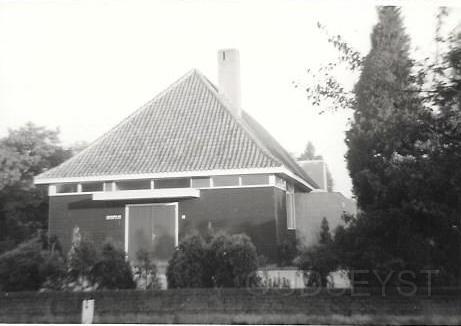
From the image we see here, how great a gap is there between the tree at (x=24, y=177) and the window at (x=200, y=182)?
6181mm

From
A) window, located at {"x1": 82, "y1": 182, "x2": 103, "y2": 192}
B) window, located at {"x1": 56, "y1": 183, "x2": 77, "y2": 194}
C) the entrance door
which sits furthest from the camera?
window, located at {"x1": 56, "y1": 183, "x2": 77, "y2": 194}

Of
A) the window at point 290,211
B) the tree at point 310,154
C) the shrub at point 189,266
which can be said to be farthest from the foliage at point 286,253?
the tree at point 310,154

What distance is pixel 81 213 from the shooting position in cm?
1773

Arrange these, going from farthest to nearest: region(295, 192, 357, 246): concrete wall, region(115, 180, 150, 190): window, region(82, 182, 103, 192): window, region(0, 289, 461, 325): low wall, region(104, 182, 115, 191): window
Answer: region(295, 192, 357, 246): concrete wall
region(82, 182, 103, 192): window
region(104, 182, 115, 191): window
region(115, 180, 150, 190): window
region(0, 289, 461, 325): low wall

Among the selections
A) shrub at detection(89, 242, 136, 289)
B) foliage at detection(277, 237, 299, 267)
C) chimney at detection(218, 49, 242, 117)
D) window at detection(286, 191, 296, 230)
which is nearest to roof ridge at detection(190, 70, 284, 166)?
chimney at detection(218, 49, 242, 117)

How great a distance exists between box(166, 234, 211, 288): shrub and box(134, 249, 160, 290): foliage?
0.48m

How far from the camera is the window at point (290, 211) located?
20094 mm

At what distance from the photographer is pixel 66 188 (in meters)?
18.2

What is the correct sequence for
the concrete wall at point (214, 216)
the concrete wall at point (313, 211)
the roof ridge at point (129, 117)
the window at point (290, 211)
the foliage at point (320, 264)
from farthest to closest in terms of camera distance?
the concrete wall at point (313, 211) < the window at point (290, 211) < the roof ridge at point (129, 117) < the concrete wall at point (214, 216) < the foliage at point (320, 264)

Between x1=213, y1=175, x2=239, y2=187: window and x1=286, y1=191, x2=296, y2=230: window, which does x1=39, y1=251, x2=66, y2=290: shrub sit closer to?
x1=213, y1=175, x2=239, y2=187: window

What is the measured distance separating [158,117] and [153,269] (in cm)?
974

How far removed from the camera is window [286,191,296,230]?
20.1 metres

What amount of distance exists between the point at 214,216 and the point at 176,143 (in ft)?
10.8

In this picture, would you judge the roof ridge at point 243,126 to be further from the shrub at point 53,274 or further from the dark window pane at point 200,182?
Result: the shrub at point 53,274
